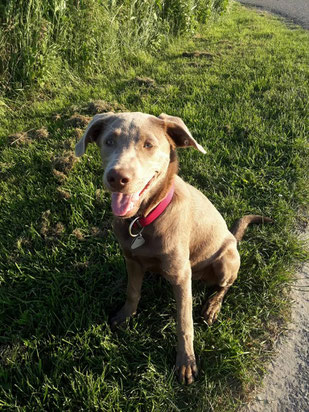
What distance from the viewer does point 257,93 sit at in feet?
16.1

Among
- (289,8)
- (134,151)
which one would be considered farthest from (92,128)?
(289,8)

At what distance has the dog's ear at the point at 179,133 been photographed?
73.0 inches

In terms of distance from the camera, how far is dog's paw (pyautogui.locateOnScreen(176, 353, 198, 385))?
6.33 ft

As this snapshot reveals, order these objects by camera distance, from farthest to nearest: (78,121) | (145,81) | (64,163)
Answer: (145,81) → (78,121) → (64,163)

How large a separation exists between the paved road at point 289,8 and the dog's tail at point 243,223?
31.0ft

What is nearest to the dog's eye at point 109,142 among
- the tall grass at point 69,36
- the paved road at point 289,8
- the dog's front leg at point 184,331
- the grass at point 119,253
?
the dog's front leg at point 184,331

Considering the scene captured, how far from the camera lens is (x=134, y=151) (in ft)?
5.62

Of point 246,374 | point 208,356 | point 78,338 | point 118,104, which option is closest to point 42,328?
point 78,338

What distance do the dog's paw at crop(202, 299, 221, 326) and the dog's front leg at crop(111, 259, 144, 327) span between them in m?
0.51

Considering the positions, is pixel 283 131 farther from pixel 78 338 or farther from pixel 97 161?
pixel 78 338

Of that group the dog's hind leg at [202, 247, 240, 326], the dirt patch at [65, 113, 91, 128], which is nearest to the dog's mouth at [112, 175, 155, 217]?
the dog's hind leg at [202, 247, 240, 326]

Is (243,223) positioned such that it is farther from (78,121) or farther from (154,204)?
(78,121)

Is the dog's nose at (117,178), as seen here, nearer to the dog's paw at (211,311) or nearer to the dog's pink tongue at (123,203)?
the dog's pink tongue at (123,203)

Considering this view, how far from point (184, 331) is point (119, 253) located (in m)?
0.91
